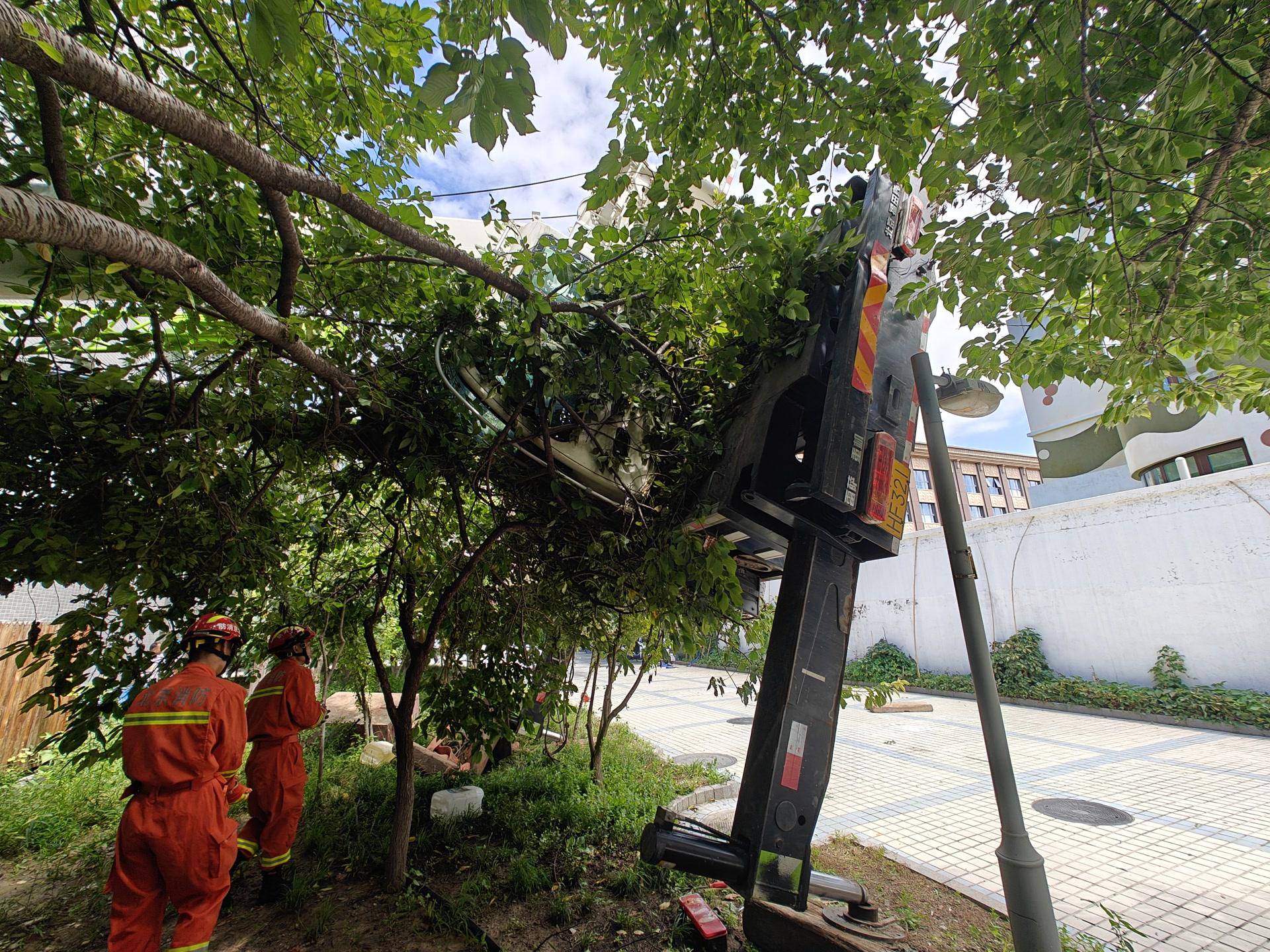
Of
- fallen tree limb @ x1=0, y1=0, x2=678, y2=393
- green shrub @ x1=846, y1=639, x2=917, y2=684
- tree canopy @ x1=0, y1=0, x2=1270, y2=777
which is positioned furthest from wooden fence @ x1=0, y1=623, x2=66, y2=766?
green shrub @ x1=846, y1=639, x2=917, y2=684

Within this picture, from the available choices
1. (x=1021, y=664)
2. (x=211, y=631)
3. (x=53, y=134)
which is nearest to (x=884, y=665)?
(x=1021, y=664)

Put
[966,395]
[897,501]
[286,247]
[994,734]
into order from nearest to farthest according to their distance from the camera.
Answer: [286,247], [994,734], [897,501], [966,395]

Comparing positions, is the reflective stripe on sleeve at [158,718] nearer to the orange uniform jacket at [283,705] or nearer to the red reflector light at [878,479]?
the orange uniform jacket at [283,705]

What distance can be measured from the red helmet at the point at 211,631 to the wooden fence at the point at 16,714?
5.33 meters

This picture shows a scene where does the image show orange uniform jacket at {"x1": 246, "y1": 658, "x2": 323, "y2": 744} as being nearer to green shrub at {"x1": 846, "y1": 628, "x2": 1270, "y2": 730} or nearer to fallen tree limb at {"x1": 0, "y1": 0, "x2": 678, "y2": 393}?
fallen tree limb at {"x1": 0, "y1": 0, "x2": 678, "y2": 393}

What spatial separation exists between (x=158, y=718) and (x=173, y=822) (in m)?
0.56

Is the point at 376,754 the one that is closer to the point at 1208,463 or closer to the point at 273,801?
the point at 273,801

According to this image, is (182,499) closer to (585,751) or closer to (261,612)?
(261,612)

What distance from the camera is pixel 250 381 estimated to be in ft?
9.21

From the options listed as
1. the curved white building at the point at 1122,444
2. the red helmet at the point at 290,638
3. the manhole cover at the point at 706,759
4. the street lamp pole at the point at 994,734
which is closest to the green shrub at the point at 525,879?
the red helmet at the point at 290,638

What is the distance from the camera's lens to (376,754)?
7484mm

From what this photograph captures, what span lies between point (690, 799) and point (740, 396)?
5292mm

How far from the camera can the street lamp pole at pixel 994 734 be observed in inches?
88.0

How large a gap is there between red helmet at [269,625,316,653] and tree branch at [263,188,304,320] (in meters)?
3.30
